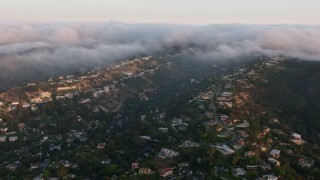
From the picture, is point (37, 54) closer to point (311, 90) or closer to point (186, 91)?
point (186, 91)

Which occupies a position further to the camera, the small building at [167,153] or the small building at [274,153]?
the small building at [274,153]

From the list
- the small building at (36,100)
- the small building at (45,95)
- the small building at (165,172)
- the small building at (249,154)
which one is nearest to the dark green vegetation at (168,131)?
the small building at (249,154)

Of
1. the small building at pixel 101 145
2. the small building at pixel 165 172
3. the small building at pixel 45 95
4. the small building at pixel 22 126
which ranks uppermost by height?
the small building at pixel 165 172

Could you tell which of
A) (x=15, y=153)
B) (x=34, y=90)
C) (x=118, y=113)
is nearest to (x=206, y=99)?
(x=118, y=113)

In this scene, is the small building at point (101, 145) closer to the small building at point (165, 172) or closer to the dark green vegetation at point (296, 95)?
the small building at point (165, 172)

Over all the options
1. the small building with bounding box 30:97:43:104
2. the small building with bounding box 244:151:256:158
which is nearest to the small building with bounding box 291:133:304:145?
the small building with bounding box 244:151:256:158

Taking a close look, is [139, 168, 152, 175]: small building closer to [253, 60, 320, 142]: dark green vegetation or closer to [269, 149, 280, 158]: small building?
[269, 149, 280, 158]: small building

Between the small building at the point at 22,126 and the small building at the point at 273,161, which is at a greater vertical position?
the small building at the point at 273,161

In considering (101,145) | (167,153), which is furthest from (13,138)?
(167,153)

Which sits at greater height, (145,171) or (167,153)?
(167,153)

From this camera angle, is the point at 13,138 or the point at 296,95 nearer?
the point at 13,138

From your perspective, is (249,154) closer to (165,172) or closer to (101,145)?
(165,172)
